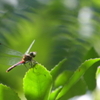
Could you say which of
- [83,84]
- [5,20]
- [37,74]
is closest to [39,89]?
[37,74]

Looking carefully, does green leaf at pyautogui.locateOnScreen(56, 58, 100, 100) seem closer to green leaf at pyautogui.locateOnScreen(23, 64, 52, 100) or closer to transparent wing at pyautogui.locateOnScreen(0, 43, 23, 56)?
green leaf at pyautogui.locateOnScreen(23, 64, 52, 100)

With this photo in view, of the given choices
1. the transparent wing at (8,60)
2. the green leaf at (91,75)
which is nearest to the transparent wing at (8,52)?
the transparent wing at (8,60)

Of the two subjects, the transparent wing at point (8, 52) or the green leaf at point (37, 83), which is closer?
the green leaf at point (37, 83)

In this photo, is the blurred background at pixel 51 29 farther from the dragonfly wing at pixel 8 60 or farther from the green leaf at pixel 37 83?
the green leaf at pixel 37 83

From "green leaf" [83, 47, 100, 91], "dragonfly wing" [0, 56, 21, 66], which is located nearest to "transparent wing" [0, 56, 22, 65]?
"dragonfly wing" [0, 56, 21, 66]

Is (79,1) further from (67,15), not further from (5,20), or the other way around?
(5,20)

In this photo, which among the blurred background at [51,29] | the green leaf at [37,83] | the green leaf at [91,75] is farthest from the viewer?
the blurred background at [51,29]

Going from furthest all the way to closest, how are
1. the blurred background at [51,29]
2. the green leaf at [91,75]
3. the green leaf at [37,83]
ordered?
the blurred background at [51,29]
the green leaf at [91,75]
the green leaf at [37,83]
